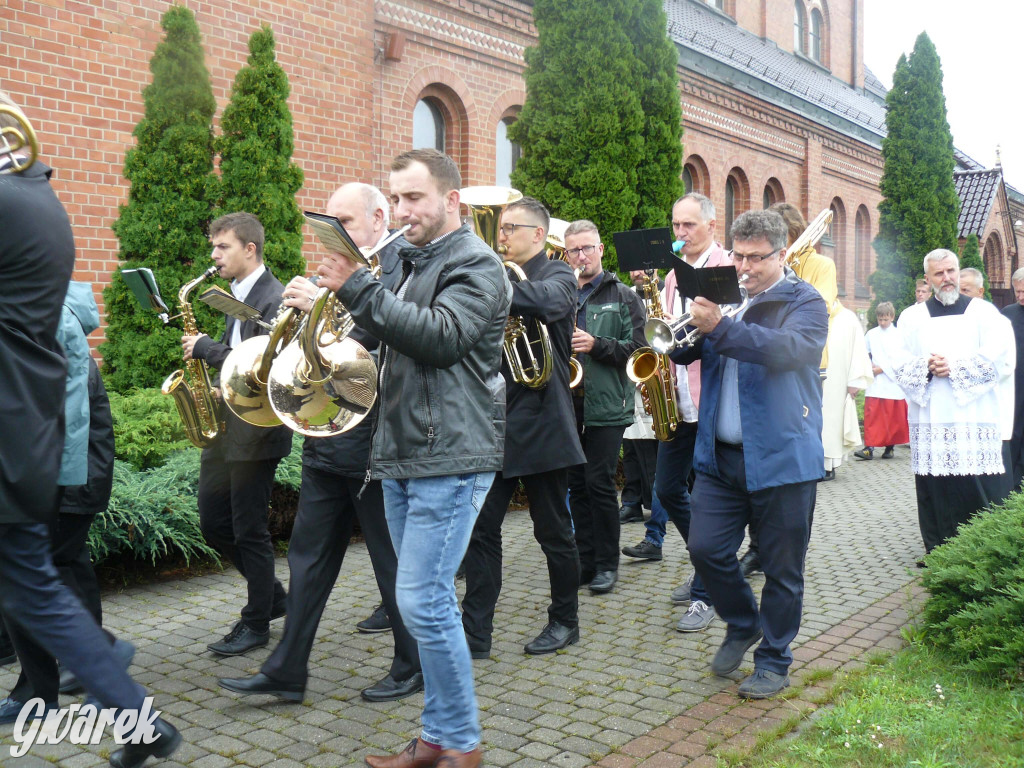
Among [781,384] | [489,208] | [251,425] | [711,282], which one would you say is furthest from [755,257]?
[251,425]

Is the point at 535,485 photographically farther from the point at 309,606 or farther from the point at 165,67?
the point at 165,67

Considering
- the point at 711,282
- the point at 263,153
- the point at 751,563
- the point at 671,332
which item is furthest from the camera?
the point at 263,153

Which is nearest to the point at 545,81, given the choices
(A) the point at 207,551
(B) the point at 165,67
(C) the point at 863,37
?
(B) the point at 165,67

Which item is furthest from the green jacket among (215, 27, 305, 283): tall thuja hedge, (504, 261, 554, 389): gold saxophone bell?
(215, 27, 305, 283): tall thuja hedge

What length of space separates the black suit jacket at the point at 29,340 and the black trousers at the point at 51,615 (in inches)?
4.3

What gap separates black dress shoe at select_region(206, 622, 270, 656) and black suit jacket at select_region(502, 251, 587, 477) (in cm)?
144

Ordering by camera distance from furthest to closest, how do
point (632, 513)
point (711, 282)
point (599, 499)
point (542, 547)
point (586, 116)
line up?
point (586, 116), point (632, 513), point (599, 499), point (542, 547), point (711, 282)

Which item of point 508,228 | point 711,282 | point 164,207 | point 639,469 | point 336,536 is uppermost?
point 164,207

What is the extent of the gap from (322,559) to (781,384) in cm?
211

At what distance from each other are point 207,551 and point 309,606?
2329 mm

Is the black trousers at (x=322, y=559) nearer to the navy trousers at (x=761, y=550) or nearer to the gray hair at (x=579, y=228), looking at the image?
the navy trousers at (x=761, y=550)

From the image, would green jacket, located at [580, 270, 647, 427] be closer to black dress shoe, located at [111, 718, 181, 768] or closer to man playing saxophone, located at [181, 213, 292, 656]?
man playing saxophone, located at [181, 213, 292, 656]

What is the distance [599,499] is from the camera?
234 inches

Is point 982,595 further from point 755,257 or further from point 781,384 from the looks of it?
point 755,257
